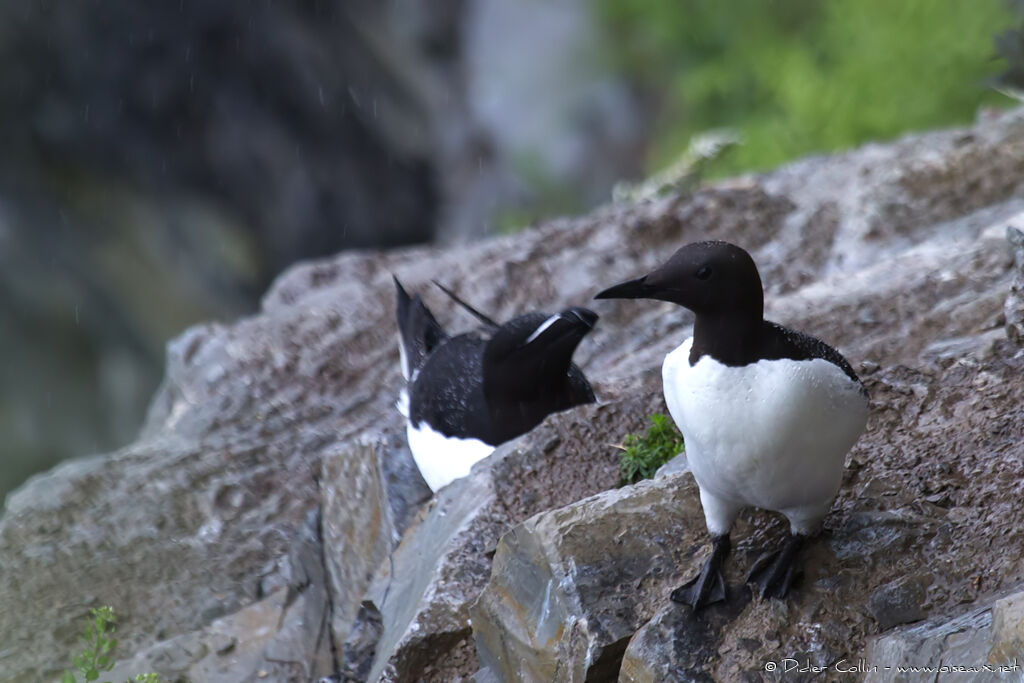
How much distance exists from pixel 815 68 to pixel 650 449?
21.1 ft

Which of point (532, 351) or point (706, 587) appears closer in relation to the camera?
point (706, 587)

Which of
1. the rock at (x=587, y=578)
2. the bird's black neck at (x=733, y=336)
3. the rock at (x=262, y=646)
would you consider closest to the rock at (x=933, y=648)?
the rock at (x=587, y=578)

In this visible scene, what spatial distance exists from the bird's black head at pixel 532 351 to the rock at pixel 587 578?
0.83m

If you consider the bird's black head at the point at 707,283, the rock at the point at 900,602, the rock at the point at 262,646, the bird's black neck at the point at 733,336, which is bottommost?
the rock at the point at 262,646

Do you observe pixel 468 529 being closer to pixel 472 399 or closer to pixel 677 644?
pixel 472 399

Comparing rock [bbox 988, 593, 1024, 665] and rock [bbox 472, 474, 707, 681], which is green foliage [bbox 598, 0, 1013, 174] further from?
rock [bbox 988, 593, 1024, 665]

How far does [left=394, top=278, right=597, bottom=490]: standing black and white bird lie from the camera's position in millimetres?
3461

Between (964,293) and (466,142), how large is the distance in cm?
840

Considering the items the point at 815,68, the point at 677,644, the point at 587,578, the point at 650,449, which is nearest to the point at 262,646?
the point at 650,449

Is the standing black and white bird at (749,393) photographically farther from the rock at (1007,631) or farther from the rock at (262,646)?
the rock at (262,646)

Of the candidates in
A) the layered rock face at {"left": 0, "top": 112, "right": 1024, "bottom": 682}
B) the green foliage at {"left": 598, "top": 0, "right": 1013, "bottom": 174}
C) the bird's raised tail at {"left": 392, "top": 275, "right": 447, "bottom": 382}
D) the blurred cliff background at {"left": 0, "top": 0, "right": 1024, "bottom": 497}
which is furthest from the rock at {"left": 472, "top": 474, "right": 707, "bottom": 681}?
the blurred cliff background at {"left": 0, "top": 0, "right": 1024, "bottom": 497}

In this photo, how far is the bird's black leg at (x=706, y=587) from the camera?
2354 mm

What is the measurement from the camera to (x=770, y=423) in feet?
7.22

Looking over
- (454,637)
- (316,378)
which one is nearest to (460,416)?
(454,637)
